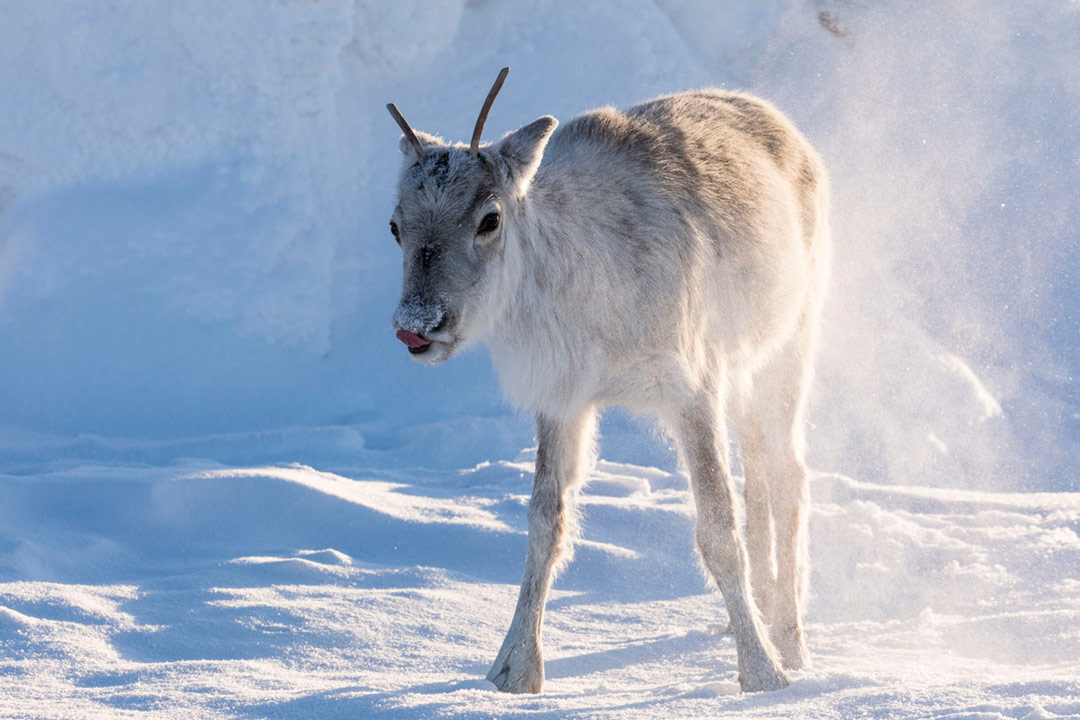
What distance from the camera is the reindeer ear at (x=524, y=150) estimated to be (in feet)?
→ 14.6

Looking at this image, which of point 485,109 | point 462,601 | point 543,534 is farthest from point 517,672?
point 485,109

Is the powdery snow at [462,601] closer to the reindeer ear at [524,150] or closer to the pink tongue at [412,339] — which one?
the pink tongue at [412,339]

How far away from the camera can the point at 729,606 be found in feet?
15.4

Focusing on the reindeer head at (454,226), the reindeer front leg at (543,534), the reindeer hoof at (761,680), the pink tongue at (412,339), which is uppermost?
the reindeer head at (454,226)

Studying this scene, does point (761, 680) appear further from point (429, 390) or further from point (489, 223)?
point (429, 390)

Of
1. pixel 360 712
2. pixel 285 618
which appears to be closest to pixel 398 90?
pixel 285 618

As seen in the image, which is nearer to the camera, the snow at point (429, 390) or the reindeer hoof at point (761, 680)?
the reindeer hoof at point (761, 680)

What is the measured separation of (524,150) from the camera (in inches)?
175

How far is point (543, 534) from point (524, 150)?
1.57 m

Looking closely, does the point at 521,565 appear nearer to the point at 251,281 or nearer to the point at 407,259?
the point at 407,259

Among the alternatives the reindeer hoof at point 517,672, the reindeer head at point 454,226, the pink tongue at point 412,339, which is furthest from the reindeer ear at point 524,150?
the reindeer hoof at point 517,672

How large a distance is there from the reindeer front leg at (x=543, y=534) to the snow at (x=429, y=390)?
0.23 m

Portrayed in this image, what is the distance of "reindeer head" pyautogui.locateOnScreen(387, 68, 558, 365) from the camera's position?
4164 mm

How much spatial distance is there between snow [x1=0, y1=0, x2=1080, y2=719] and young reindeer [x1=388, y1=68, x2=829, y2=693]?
52cm
